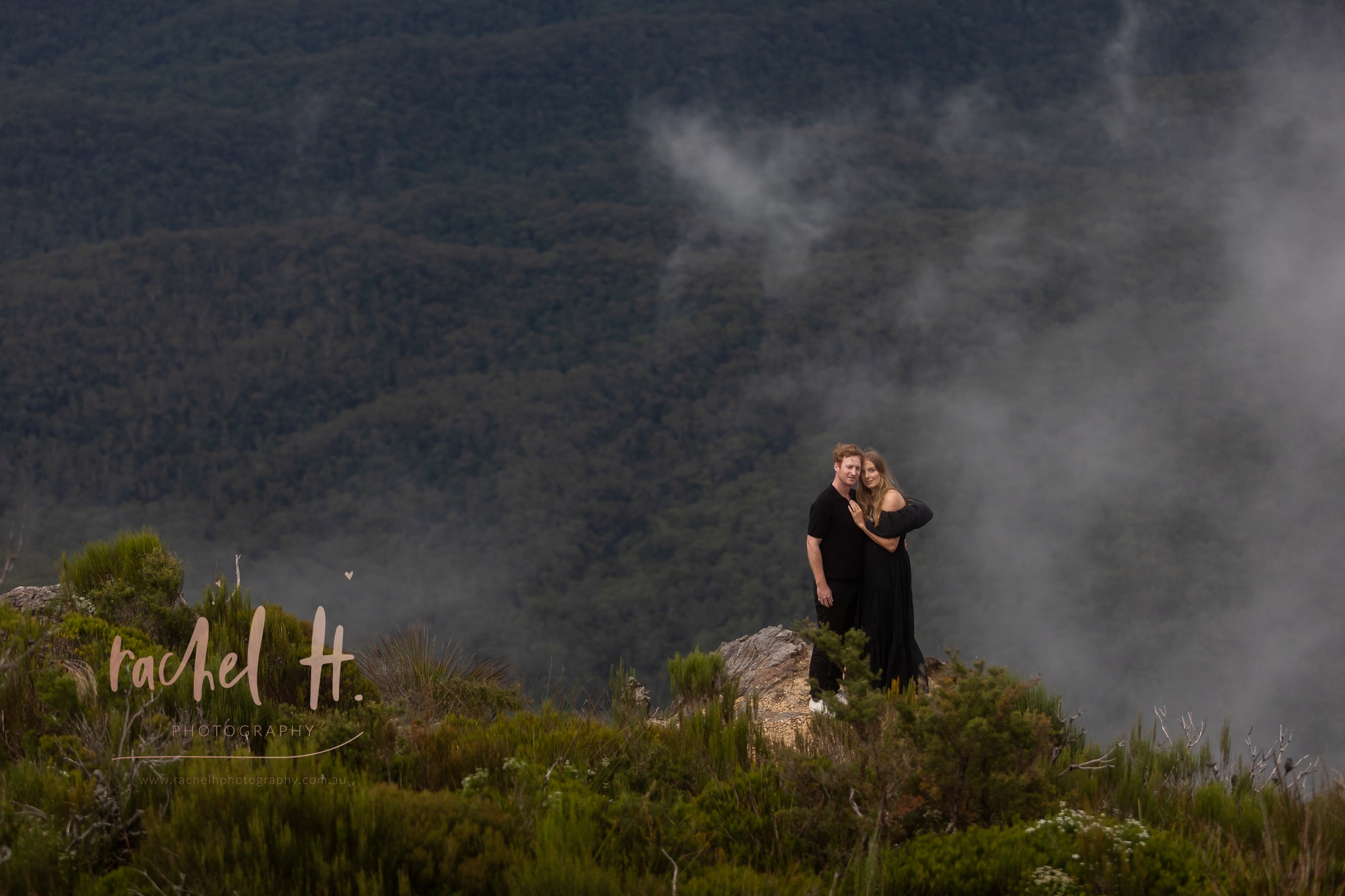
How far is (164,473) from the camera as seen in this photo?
4614 inches

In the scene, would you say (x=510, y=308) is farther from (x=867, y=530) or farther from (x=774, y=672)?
(x=867, y=530)

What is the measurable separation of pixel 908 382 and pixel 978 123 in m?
86.5

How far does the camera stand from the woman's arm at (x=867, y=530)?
683cm

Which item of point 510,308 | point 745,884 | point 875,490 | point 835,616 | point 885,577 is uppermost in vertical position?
point 510,308

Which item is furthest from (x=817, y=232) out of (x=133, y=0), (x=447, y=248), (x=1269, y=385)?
(x=133, y=0)

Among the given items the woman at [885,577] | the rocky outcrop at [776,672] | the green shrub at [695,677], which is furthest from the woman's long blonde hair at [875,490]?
the green shrub at [695,677]

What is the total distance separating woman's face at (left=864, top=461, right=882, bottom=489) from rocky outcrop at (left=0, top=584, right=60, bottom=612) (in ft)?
15.7

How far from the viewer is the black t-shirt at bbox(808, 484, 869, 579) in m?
6.95

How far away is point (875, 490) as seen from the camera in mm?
6816

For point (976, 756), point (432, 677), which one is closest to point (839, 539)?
point (432, 677)

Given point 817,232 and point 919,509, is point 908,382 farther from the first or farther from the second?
point 919,509

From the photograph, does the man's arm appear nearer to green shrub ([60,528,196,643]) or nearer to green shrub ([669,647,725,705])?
green shrub ([669,647,725,705])

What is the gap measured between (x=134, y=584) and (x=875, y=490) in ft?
14.7

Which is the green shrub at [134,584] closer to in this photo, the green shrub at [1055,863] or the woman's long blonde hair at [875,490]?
the woman's long blonde hair at [875,490]
